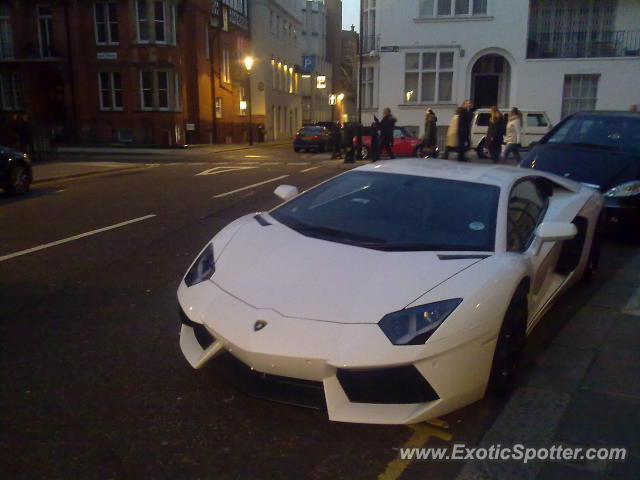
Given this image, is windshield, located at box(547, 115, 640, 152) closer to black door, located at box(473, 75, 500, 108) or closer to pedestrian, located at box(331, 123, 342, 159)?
pedestrian, located at box(331, 123, 342, 159)

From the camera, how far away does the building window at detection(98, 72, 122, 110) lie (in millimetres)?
32812

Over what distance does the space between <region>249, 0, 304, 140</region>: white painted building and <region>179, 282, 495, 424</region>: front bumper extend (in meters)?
43.6

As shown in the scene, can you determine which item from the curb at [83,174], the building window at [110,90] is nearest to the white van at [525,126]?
the curb at [83,174]

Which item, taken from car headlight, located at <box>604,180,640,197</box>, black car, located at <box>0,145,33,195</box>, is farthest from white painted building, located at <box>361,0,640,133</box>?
car headlight, located at <box>604,180,640,197</box>

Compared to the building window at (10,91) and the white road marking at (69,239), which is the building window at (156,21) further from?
the white road marking at (69,239)

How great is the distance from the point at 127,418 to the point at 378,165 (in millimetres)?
2746

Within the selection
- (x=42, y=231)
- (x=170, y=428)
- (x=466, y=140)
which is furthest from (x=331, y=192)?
(x=466, y=140)

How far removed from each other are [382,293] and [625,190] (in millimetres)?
5500

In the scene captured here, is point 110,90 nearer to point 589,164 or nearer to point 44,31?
point 44,31

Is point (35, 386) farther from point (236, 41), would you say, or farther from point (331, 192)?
point (236, 41)

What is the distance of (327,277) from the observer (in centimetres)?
319

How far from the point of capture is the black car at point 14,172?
11.6 meters

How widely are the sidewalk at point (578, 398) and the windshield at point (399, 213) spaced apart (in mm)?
965

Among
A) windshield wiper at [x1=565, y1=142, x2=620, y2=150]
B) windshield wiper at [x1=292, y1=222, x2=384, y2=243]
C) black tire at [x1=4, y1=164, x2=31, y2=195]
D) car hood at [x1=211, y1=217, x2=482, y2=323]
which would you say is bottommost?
black tire at [x1=4, y1=164, x2=31, y2=195]
